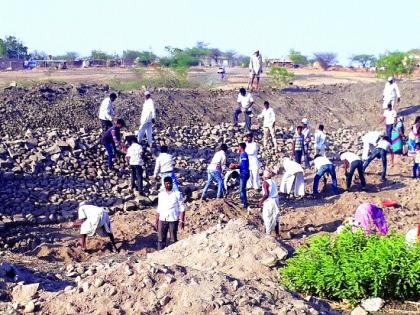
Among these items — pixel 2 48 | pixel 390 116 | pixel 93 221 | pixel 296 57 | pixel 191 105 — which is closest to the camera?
pixel 93 221

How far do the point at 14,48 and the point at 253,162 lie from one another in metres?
39.9

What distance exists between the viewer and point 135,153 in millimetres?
Result: 12836

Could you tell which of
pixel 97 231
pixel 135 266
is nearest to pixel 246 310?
pixel 135 266

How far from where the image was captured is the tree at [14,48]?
4866 cm

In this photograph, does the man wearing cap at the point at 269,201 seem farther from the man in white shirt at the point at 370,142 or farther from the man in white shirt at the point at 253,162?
the man in white shirt at the point at 370,142

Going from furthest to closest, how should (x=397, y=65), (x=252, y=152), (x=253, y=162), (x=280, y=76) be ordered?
1. (x=397, y=65)
2. (x=280, y=76)
3. (x=253, y=162)
4. (x=252, y=152)

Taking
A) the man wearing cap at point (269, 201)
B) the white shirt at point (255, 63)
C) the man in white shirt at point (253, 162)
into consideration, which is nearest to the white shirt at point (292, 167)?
the man in white shirt at point (253, 162)

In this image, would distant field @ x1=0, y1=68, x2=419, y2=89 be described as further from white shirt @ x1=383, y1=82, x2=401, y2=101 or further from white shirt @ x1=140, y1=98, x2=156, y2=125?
white shirt @ x1=140, y1=98, x2=156, y2=125

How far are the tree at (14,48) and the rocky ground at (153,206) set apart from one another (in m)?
30.5

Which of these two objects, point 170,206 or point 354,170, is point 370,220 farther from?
point 354,170

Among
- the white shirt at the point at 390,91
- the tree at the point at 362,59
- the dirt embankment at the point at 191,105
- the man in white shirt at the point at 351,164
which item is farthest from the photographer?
the tree at the point at 362,59

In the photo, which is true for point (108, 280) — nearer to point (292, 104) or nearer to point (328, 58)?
point (292, 104)

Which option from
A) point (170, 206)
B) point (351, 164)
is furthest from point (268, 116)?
point (170, 206)

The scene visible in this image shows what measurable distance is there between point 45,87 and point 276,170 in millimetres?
7298
